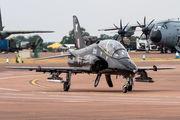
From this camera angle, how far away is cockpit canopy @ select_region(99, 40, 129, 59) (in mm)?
18031

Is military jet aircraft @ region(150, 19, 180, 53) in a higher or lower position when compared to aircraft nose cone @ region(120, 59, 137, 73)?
higher

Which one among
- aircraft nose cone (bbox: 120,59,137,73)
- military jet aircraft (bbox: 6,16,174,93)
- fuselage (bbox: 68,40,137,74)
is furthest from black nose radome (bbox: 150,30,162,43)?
aircraft nose cone (bbox: 120,59,137,73)

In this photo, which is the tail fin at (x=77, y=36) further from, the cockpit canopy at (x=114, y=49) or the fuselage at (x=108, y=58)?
the cockpit canopy at (x=114, y=49)

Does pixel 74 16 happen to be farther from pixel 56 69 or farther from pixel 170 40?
pixel 170 40

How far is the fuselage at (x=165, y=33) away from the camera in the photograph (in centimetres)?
7225

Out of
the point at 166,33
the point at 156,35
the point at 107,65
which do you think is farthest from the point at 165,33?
the point at 107,65

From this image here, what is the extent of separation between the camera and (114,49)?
18328 millimetres

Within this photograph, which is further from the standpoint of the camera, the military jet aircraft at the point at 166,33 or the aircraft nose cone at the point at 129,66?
the military jet aircraft at the point at 166,33

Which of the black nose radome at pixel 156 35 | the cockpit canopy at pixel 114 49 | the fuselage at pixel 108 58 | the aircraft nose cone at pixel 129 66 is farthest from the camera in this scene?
the black nose radome at pixel 156 35

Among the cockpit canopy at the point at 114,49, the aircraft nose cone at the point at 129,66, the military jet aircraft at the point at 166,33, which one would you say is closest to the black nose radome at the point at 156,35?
the military jet aircraft at the point at 166,33

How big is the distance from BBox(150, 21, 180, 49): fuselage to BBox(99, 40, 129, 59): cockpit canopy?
54502 millimetres

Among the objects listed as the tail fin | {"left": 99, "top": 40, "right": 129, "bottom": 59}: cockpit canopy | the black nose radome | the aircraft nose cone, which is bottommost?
the aircraft nose cone

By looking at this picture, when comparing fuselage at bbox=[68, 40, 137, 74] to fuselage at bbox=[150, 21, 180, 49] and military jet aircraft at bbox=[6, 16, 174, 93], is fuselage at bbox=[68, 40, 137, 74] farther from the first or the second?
fuselage at bbox=[150, 21, 180, 49]

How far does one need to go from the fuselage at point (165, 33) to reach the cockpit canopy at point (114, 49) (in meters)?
54.5
